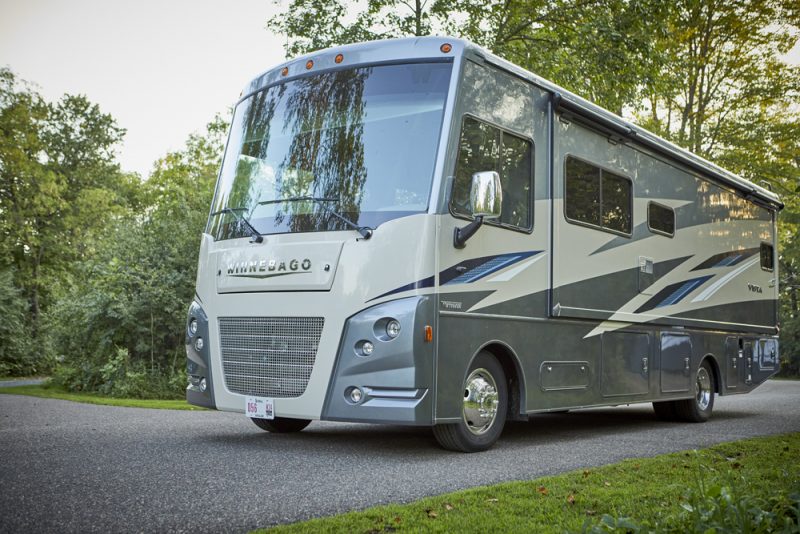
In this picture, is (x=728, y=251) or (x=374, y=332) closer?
(x=374, y=332)

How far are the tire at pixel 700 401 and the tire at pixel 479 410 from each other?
466cm

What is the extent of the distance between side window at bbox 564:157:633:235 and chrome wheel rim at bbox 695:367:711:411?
305 centimetres

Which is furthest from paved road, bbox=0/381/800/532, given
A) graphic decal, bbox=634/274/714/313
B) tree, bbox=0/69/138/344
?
tree, bbox=0/69/138/344

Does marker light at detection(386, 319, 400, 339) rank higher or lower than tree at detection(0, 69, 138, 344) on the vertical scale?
lower

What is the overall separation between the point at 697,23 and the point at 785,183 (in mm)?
6460

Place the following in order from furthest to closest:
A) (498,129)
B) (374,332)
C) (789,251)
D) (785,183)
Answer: (789,251), (785,183), (498,129), (374,332)

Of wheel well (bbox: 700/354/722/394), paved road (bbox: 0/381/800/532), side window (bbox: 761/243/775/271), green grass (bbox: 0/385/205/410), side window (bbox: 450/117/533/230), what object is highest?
side window (bbox: 761/243/775/271)

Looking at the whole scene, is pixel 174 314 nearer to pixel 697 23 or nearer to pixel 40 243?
pixel 697 23

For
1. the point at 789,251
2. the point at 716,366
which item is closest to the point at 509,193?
the point at 716,366

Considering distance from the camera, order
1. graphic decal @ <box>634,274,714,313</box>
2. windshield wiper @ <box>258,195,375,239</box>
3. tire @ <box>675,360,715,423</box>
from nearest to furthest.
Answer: windshield wiper @ <box>258,195,375,239</box>, graphic decal @ <box>634,274,714,313</box>, tire @ <box>675,360,715,423</box>

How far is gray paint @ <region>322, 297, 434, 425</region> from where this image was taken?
627 centimetres

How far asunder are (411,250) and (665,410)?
6.27 m

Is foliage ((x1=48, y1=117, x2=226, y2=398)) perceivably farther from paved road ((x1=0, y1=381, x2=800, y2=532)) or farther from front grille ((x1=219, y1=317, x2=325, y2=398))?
front grille ((x1=219, y1=317, x2=325, y2=398))

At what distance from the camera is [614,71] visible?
1558 centimetres
